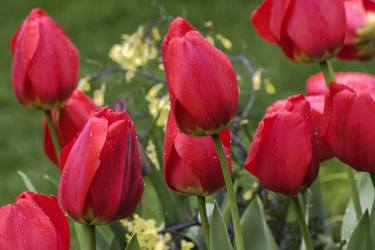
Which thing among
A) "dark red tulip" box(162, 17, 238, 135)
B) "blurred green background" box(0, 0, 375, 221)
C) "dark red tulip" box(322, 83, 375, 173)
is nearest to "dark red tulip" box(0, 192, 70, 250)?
"dark red tulip" box(162, 17, 238, 135)

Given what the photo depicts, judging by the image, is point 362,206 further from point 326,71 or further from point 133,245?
point 133,245

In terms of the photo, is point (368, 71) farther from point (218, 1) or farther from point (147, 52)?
point (147, 52)

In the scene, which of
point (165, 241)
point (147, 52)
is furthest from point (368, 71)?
point (165, 241)

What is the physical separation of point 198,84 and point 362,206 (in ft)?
1.80

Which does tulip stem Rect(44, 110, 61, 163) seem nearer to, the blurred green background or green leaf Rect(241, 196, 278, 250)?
green leaf Rect(241, 196, 278, 250)

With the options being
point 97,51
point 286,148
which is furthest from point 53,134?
point 97,51

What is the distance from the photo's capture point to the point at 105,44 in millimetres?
4531

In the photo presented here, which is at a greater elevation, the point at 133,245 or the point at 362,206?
the point at 133,245

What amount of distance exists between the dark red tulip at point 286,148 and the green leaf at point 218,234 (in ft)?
0.21

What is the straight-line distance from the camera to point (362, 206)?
4.89 ft

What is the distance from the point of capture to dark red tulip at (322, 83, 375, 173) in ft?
3.65

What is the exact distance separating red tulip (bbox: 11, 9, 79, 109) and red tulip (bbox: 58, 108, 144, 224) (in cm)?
35

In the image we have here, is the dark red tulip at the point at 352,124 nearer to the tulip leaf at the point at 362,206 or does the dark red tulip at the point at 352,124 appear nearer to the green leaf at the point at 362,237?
the green leaf at the point at 362,237

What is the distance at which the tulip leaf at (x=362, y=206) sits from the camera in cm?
145
